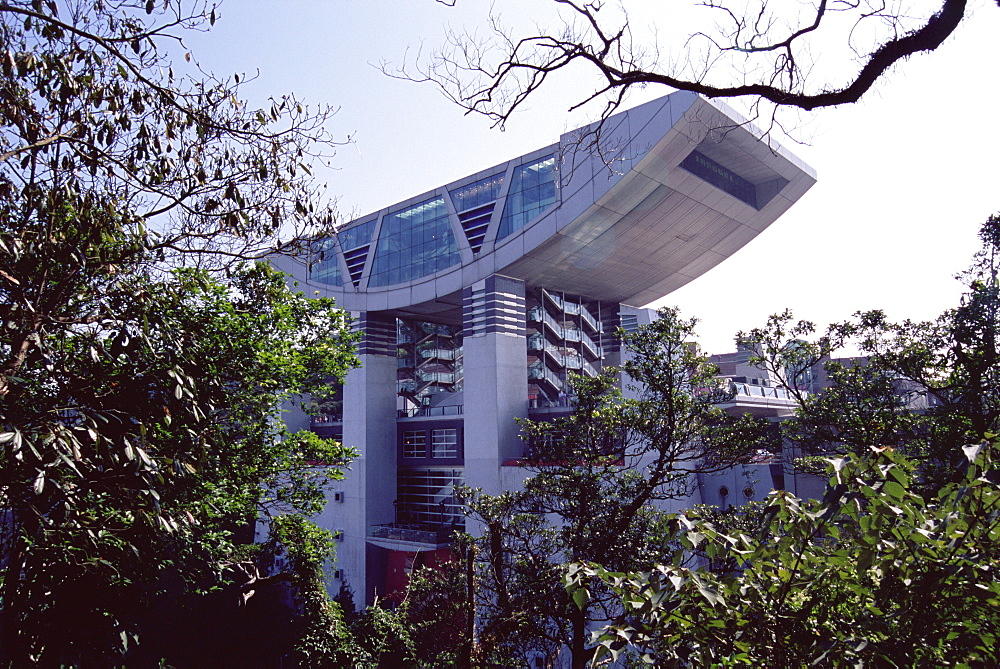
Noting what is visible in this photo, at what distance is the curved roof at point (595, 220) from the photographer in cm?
2895

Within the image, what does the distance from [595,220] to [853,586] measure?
95.3ft

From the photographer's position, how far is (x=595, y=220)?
31062 millimetres

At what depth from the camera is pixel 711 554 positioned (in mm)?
2814

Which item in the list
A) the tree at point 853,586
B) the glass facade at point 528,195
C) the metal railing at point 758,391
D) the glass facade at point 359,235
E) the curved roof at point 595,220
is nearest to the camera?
the tree at point 853,586

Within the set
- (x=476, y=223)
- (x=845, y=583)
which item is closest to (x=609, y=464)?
(x=845, y=583)

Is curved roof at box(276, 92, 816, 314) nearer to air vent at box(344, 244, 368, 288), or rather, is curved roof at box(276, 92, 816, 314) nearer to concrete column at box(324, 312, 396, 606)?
air vent at box(344, 244, 368, 288)

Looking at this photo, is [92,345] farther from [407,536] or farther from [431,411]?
[431,411]

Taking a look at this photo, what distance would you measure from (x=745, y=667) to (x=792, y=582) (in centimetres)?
46

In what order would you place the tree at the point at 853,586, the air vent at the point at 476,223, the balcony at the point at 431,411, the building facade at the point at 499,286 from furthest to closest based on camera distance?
the balcony at the point at 431,411 → the air vent at the point at 476,223 → the building facade at the point at 499,286 → the tree at the point at 853,586

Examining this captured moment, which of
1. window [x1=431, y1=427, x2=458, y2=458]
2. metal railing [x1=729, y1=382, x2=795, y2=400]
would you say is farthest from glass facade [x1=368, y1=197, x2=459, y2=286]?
metal railing [x1=729, y1=382, x2=795, y2=400]

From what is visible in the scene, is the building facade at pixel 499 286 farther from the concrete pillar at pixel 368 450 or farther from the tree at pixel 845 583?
the tree at pixel 845 583

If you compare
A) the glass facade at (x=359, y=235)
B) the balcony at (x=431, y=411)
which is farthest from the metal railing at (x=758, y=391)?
the glass facade at (x=359, y=235)

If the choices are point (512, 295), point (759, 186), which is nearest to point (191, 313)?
point (512, 295)

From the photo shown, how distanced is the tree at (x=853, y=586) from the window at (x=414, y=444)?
36300 millimetres
